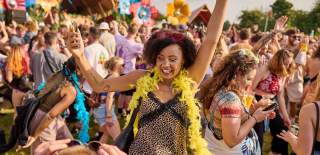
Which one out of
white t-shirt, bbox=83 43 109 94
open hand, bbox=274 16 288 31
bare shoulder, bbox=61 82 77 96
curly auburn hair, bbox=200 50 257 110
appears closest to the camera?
curly auburn hair, bbox=200 50 257 110

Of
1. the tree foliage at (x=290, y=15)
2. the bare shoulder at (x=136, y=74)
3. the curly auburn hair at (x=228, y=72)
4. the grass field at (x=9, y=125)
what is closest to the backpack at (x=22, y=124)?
the bare shoulder at (x=136, y=74)

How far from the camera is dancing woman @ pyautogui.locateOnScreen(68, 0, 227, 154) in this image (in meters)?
2.41

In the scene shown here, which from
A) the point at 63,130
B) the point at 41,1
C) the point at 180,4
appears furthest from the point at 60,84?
the point at 41,1

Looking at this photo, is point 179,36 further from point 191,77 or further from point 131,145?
point 131,145

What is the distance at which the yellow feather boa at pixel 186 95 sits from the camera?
8.08 ft

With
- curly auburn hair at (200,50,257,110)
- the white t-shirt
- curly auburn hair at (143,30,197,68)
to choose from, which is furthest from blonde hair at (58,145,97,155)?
the white t-shirt

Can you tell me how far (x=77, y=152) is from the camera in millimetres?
1308

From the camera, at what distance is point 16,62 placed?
21.0 feet

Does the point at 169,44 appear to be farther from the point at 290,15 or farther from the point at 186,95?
the point at 290,15

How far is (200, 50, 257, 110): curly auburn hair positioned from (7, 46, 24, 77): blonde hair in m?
4.00

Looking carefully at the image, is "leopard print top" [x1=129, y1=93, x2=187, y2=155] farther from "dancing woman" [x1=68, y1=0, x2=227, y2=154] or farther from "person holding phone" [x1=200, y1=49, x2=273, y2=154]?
"person holding phone" [x1=200, y1=49, x2=273, y2=154]

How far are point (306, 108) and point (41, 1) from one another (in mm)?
17867

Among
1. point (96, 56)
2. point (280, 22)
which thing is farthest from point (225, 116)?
point (96, 56)

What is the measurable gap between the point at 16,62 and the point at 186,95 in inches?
177
